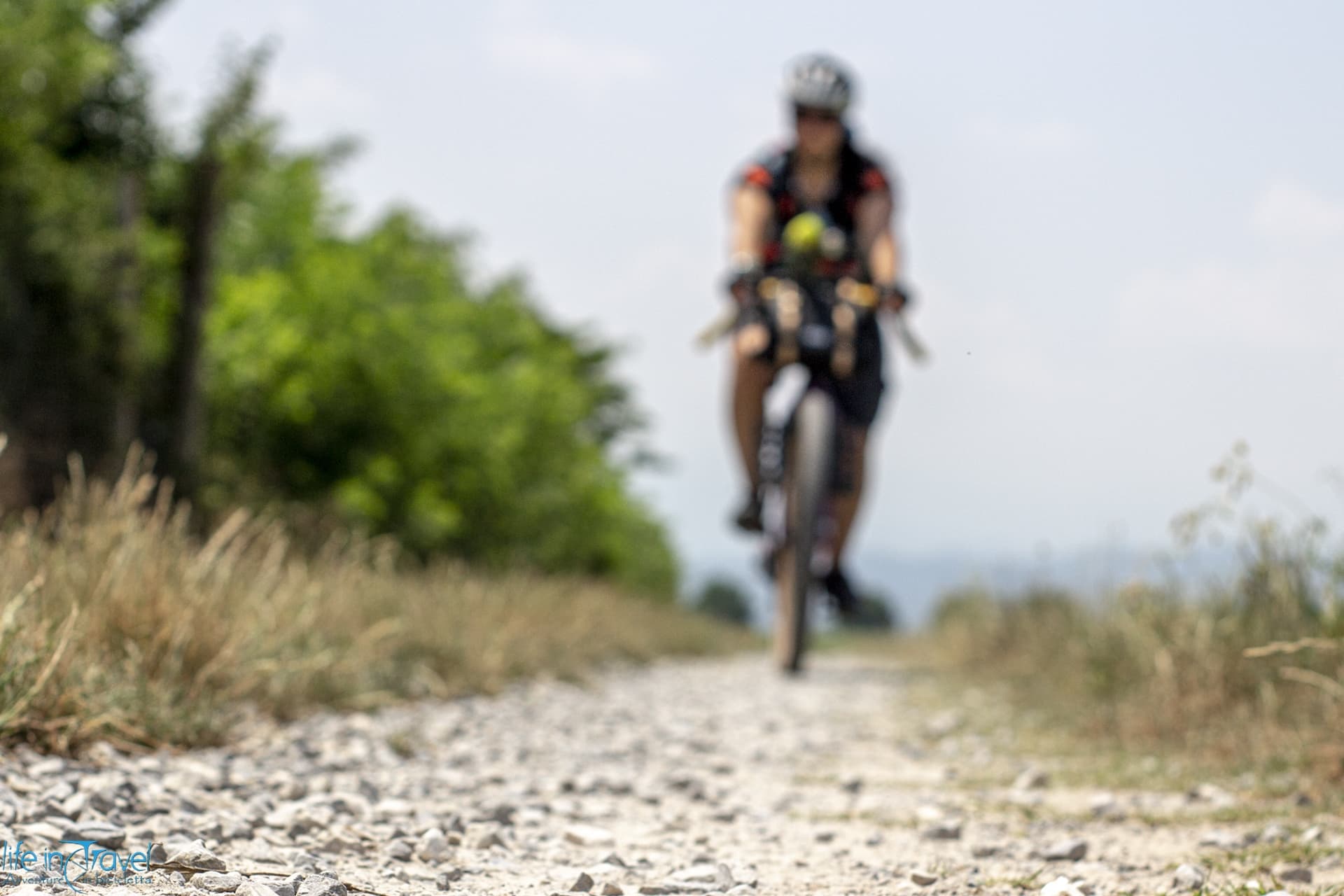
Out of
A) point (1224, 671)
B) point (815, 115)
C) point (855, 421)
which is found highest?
point (815, 115)

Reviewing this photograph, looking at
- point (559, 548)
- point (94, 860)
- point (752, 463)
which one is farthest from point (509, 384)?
point (94, 860)

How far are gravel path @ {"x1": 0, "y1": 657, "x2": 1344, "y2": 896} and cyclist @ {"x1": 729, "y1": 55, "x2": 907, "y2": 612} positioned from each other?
2.46 metres

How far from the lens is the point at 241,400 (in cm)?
1062

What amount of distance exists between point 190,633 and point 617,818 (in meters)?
1.36

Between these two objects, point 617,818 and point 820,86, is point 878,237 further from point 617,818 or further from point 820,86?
point 617,818

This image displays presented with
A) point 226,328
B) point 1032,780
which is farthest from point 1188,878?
point 226,328

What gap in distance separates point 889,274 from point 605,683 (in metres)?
2.55

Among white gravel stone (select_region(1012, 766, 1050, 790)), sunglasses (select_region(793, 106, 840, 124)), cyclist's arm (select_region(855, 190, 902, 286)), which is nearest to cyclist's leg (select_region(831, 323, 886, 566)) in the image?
cyclist's arm (select_region(855, 190, 902, 286))

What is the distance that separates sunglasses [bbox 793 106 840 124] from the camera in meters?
6.73

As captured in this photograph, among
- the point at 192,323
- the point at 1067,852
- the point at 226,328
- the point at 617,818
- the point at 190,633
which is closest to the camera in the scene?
the point at 1067,852

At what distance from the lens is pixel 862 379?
6.64 meters

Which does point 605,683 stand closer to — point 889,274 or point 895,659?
point 889,274

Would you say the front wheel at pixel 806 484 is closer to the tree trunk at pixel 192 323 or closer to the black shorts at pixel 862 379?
the black shorts at pixel 862 379

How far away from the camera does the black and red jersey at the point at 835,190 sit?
682cm
